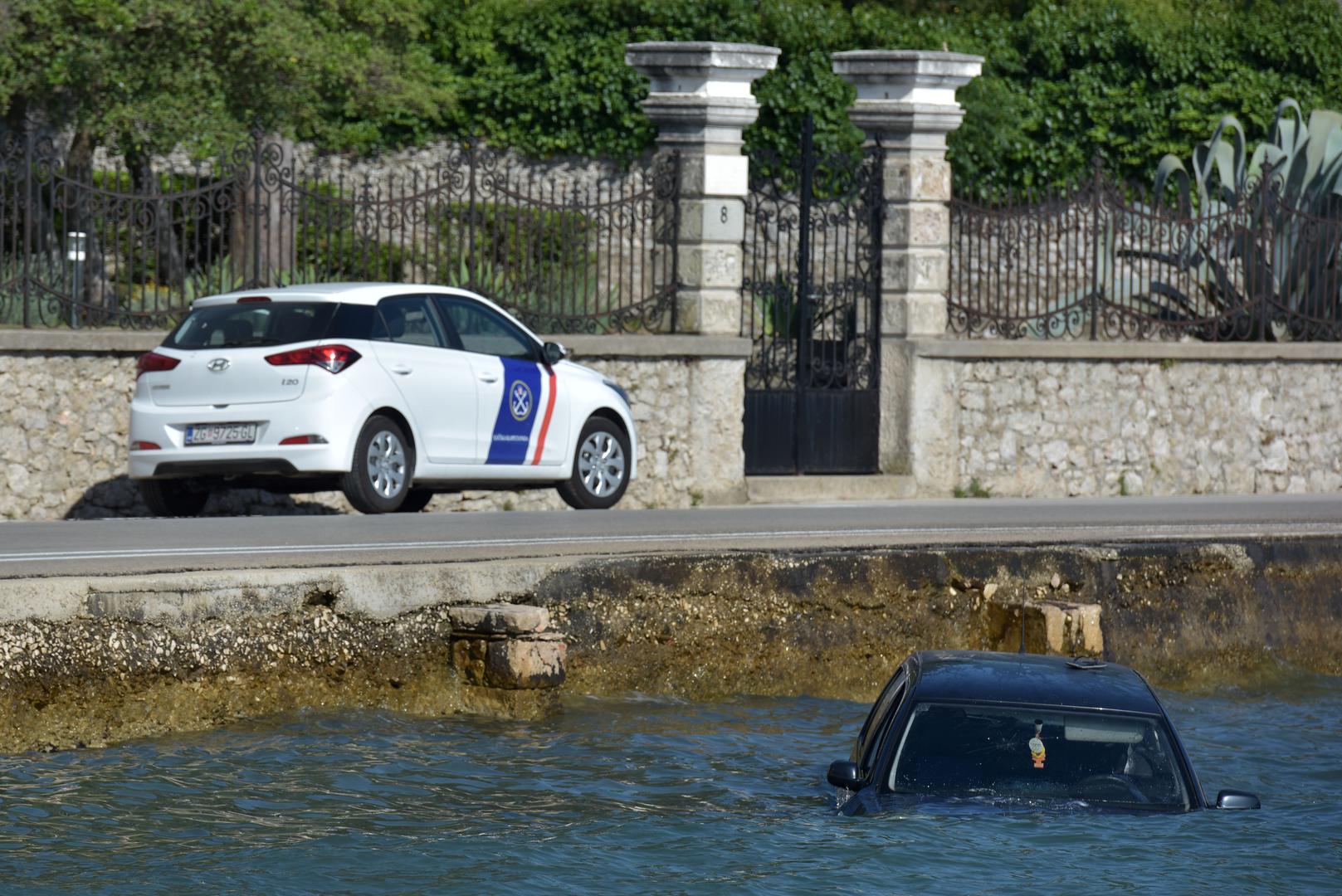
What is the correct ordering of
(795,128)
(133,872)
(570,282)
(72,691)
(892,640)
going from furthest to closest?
(795,128), (570,282), (892,640), (72,691), (133,872)

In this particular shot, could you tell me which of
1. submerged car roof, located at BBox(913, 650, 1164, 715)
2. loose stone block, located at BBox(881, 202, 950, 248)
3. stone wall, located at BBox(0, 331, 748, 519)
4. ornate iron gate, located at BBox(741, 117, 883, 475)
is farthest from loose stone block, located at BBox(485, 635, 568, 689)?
loose stone block, located at BBox(881, 202, 950, 248)

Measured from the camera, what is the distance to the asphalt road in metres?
12.9

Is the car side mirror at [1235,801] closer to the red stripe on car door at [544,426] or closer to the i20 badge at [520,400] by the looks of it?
the i20 badge at [520,400]

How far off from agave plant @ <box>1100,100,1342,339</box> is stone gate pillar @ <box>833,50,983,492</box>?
85.7 inches

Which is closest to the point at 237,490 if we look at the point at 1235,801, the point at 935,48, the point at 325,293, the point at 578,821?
the point at 325,293

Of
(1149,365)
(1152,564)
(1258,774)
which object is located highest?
(1149,365)

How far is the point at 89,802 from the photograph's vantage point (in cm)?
1038

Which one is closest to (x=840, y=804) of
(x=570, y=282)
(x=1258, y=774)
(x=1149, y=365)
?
(x=1258, y=774)

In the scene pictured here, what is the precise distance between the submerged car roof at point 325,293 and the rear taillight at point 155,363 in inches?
19.8

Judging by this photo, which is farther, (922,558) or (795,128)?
(795,128)

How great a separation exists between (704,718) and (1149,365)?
9986 mm

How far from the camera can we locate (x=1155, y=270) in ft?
79.4

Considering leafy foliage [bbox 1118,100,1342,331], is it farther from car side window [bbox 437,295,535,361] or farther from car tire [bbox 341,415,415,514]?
car tire [bbox 341,415,415,514]

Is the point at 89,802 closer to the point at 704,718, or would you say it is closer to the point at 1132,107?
the point at 704,718
